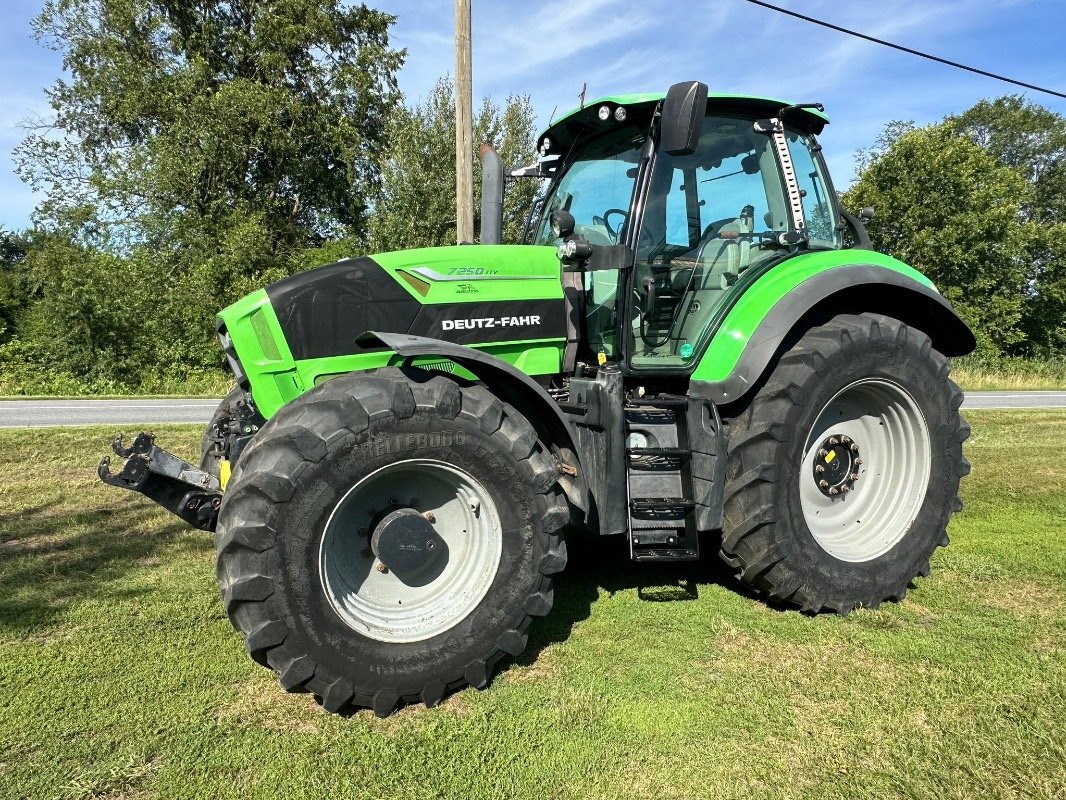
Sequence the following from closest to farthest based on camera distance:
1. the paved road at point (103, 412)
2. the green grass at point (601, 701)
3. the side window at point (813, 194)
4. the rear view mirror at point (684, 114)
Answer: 1. the green grass at point (601, 701)
2. the rear view mirror at point (684, 114)
3. the side window at point (813, 194)
4. the paved road at point (103, 412)

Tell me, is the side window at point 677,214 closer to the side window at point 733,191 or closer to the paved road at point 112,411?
the side window at point 733,191

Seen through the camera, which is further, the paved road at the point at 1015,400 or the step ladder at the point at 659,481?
the paved road at the point at 1015,400

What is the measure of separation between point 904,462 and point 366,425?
10.0ft

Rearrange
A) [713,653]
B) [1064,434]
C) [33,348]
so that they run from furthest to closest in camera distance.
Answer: [33,348], [1064,434], [713,653]

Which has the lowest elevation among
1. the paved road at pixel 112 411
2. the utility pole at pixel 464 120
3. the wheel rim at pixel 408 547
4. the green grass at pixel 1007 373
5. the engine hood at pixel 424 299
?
the green grass at pixel 1007 373

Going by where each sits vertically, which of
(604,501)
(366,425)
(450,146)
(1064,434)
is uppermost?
(450,146)

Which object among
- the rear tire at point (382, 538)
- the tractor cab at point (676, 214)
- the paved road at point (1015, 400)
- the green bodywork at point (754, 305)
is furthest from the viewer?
the paved road at point (1015, 400)

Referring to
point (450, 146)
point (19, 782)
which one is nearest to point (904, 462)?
point (19, 782)

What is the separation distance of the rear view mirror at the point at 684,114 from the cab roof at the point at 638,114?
0.43 metres

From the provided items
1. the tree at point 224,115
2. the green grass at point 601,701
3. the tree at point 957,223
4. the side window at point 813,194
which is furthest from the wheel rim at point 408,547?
the tree at point 957,223

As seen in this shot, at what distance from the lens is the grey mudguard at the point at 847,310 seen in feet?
11.5

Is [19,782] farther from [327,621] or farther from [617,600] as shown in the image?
[617,600]

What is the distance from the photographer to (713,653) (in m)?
3.23

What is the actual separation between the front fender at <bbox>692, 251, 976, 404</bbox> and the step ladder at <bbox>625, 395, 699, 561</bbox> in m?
0.23
